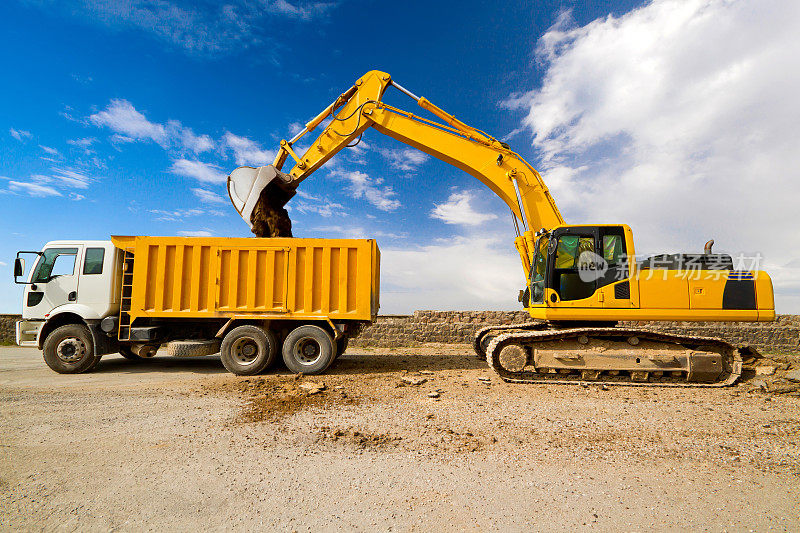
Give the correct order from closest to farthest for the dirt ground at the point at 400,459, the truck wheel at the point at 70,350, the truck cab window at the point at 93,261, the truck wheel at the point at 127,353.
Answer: the dirt ground at the point at 400,459
the truck wheel at the point at 70,350
the truck cab window at the point at 93,261
the truck wheel at the point at 127,353

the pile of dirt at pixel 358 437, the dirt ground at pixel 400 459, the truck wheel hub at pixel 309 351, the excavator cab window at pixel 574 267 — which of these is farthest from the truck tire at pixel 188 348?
the excavator cab window at pixel 574 267

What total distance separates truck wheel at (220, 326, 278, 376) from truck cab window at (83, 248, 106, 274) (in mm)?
3193

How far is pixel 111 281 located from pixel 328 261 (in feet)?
14.8

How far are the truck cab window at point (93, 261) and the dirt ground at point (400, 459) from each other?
8.49 ft

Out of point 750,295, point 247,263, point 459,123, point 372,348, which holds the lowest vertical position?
point 372,348

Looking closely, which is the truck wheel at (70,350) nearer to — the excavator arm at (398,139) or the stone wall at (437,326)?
the excavator arm at (398,139)

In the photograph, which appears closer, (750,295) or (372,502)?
(372,502)

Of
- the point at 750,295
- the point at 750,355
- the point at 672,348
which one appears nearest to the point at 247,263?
the point at 672,348

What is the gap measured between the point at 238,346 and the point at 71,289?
3757 millimetres

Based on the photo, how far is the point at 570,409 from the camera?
5086mm

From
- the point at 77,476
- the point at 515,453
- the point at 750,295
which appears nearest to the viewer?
the point at 77,476

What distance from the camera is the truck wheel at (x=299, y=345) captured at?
7508mm

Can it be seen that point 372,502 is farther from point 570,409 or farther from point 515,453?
point 570,409

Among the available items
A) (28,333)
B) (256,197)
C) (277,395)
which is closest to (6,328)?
(28,333)
